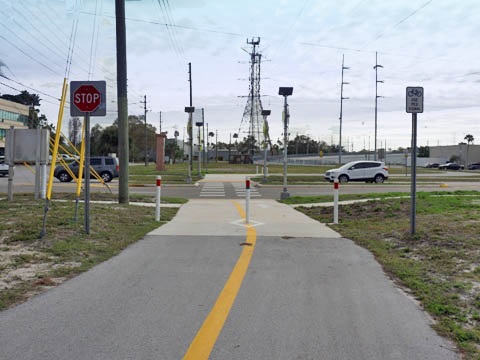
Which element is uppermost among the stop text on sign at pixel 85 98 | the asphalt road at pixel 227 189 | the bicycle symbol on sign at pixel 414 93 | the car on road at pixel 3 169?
the bicycle symbol on sign at pixel 414 93

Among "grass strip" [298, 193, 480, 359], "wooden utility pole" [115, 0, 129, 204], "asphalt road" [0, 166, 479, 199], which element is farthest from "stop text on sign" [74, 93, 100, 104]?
"asphalt road" [0, 166, 479, 199]

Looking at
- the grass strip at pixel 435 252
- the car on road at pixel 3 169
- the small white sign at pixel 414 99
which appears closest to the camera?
the grass strip at pixel 435 252

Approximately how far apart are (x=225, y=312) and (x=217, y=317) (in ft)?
0.60

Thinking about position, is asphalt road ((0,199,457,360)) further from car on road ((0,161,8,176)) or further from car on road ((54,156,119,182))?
car on road ((0,161,8,176))

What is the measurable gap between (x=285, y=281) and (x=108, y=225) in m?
5.42

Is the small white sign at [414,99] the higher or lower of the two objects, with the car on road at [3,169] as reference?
higher

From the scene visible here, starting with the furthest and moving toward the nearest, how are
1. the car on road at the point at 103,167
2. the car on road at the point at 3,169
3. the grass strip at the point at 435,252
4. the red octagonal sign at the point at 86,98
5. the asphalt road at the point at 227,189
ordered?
the car on road at the point at 3,169, the car on road at the point at 103,167, the asphalt road at the point at 227,189, the red octagonal sign at the point at 86,98, the grass strip at the point at 435,252

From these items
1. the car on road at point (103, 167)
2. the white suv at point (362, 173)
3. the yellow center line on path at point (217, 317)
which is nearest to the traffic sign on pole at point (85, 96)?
the yellow center line on path at point (217, 317)

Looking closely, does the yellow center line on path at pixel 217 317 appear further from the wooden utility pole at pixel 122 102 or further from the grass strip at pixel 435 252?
the wooden utility pole at pixel 122 102

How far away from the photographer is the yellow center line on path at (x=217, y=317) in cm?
410

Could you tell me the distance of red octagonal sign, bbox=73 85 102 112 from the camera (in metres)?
9.36

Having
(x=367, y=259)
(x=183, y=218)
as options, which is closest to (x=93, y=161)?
(x=183, y=218)

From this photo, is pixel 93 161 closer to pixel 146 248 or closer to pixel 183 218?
pixel 183 218

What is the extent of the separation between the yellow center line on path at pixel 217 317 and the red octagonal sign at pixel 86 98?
423 cm
